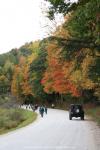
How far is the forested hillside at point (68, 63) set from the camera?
76.5ft

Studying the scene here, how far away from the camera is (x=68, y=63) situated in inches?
1617

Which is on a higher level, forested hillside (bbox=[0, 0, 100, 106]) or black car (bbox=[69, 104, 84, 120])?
forested hillside (bbox=[0, 0, 100, 106])

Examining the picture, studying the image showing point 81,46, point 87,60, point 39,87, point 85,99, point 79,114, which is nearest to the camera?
point 81,46

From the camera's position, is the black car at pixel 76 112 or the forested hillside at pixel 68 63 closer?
the forested hillside at pixel 68 63

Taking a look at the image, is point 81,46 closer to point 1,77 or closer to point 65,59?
point 65,59

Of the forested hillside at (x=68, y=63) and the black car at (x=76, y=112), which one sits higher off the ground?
the forested hillside at (x=68, y=63)

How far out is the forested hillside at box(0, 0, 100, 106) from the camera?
76.5ft

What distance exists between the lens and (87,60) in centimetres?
3950

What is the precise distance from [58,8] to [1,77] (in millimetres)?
153035

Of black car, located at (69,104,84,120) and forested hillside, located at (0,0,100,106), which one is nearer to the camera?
forested hillside, located at (0,0,100,106)

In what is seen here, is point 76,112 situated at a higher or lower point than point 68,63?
lower

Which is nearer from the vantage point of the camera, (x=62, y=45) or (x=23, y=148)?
(x=23, y=148)

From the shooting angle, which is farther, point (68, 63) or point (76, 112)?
point (76, 112)

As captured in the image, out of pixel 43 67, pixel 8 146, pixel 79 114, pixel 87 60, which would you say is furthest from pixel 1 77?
pixel 8 146
